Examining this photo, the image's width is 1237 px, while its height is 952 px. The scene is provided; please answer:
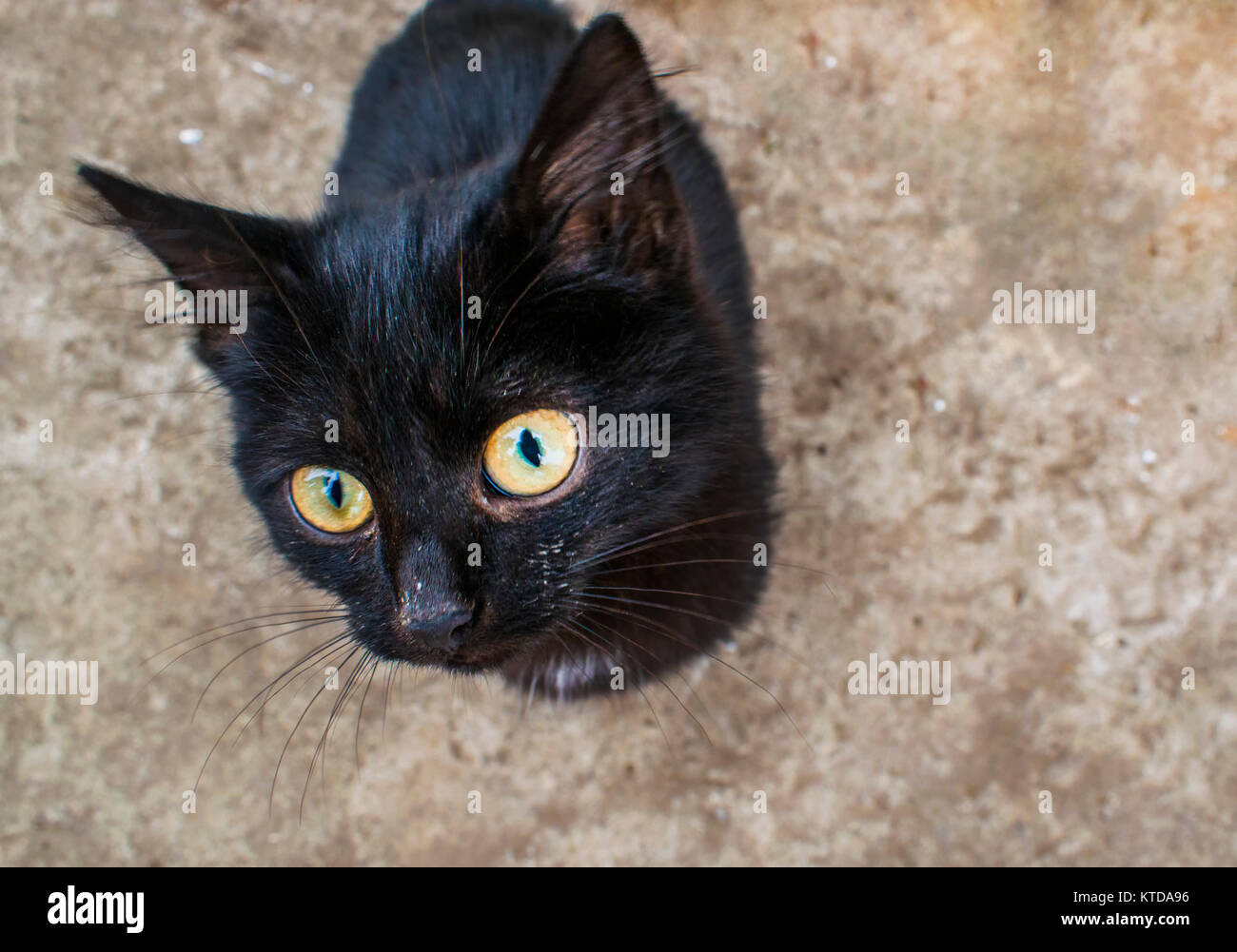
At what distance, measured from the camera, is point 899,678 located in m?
2.27

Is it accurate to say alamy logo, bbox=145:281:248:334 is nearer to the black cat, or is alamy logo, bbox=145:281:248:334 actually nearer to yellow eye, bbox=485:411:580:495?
the black cat

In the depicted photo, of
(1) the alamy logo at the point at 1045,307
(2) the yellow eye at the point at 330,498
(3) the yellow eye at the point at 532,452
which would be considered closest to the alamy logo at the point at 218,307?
(2) the yellow eye at the point at 330,498

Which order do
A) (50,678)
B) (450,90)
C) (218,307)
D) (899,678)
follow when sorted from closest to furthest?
(218,307) → (450,90) → (899,678) → (50,678)

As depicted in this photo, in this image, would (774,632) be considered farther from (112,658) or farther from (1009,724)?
(112,658)

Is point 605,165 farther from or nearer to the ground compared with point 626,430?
farther from the ground

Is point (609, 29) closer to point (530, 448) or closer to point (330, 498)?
point (530, 448)

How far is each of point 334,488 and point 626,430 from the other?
510 millimetres

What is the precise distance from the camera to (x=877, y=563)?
229 cm

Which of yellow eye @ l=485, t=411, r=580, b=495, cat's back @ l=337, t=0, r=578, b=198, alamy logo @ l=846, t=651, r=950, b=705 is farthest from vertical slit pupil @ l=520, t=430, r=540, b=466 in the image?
alamy logo @ l=846, t=651, r=950, b=705

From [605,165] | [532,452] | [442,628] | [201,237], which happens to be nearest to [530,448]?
[532,452]

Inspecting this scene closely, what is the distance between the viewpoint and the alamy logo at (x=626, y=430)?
1424 millimetres

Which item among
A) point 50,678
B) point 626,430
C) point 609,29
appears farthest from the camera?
point 50,678

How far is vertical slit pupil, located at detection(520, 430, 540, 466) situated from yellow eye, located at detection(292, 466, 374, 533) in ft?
0.92

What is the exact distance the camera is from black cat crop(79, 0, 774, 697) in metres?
1.35
